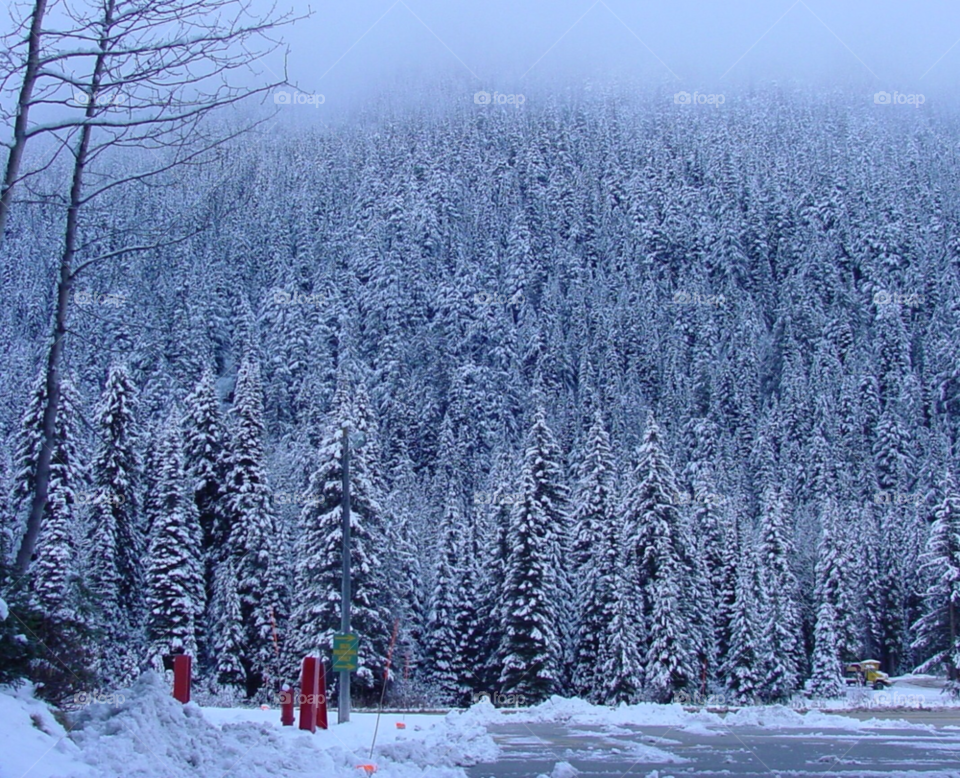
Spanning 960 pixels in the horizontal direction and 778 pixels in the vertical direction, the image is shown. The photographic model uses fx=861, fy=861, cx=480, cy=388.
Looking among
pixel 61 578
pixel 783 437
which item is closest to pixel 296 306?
pixel 783 437

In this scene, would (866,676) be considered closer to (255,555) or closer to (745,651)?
(745,651)

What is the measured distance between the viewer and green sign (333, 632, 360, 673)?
12.4m

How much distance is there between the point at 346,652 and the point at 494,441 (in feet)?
330

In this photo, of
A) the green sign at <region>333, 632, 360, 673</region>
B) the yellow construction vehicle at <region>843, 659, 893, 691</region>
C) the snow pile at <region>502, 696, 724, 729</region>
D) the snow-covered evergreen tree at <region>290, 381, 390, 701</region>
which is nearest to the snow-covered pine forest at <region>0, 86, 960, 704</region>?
the snow-covered evergreen tree at <region>290, 381, 390, 701</region>

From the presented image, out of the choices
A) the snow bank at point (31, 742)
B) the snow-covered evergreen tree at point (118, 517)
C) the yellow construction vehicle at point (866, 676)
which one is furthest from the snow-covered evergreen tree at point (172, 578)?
the yellow construction vehicle at point (866, 676)

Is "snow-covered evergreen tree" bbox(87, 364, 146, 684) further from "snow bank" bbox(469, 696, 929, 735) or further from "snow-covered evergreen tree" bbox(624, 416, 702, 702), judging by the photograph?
"snow bank" bbox(469, 696, 929, 735)

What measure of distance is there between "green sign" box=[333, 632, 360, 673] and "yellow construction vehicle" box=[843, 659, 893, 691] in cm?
3837

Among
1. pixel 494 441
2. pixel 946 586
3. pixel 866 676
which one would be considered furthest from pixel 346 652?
pixel 494 441

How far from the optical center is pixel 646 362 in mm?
138750

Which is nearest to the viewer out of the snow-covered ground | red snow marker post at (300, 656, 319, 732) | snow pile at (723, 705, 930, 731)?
the snow-covered ground

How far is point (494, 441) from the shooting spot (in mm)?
112875

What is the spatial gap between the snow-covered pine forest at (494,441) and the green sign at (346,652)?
3.81 m

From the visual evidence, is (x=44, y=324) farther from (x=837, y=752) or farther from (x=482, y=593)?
(x=837, y=752)

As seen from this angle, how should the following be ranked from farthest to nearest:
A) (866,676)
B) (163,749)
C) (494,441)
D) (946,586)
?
(494,441)
(866,676)
(946,586)
(163,749)
